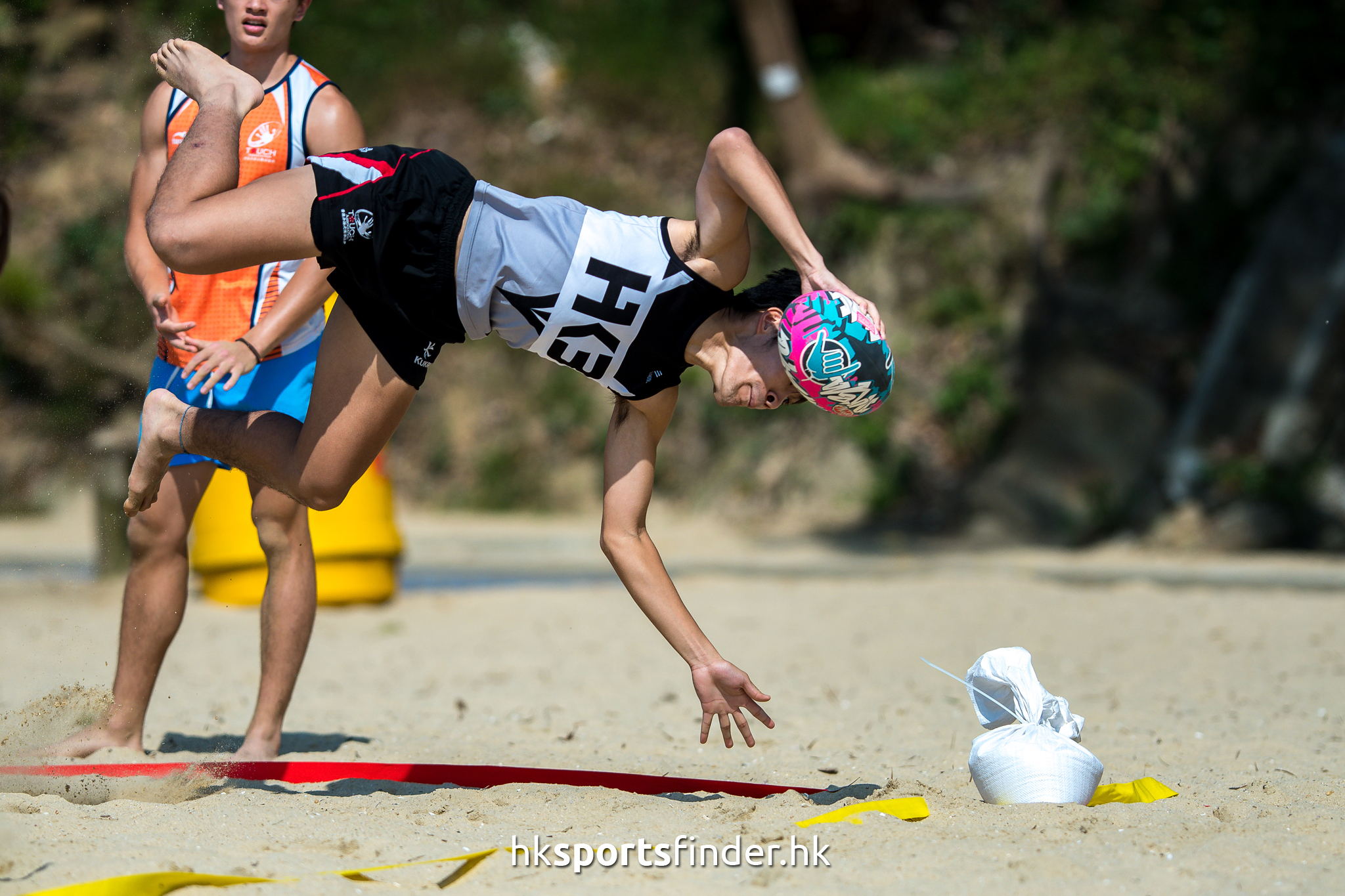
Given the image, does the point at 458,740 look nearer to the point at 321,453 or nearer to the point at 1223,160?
the point at 321,453

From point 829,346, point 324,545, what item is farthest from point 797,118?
point 829,346

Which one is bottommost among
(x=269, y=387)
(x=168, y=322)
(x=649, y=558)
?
(x=649, y=558)

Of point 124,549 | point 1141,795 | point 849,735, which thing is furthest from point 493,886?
point 124,549

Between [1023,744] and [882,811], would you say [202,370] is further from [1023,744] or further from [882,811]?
[1023,744]

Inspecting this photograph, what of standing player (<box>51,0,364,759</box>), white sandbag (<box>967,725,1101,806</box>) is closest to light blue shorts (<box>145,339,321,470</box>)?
standing player (<box>51,0,364,759</box>)

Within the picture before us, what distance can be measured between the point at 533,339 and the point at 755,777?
4.51 ft

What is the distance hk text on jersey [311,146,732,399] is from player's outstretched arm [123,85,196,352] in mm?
660

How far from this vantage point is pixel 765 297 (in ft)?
10.1

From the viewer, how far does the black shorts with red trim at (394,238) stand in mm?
2941

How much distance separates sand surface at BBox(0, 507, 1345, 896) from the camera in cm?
244

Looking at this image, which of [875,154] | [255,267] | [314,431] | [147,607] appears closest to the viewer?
[314,431]

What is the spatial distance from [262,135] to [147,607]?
54.6 inches

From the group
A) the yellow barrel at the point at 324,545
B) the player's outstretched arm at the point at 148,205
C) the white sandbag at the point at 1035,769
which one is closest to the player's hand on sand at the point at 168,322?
the player's outstretched arm at the point at 148,205

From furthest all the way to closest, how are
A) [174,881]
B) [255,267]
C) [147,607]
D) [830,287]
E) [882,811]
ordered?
[147,607], [255,267], [830,287], [882,811], [174,881]
